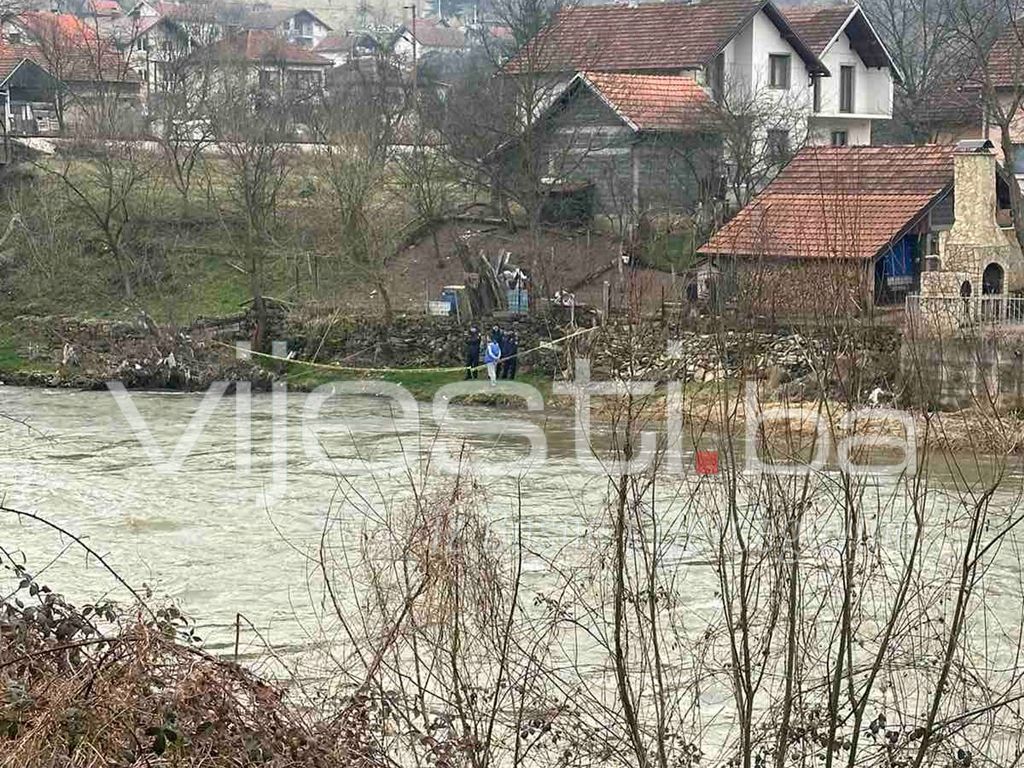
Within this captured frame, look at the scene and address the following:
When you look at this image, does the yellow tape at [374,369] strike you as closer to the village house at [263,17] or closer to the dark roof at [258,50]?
the dark roof at [258,50]

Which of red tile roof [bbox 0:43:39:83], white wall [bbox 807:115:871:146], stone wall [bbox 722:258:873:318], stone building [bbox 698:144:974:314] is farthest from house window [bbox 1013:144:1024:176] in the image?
stone wall [bbox 722:258:873:318]

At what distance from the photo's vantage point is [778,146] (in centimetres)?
3269

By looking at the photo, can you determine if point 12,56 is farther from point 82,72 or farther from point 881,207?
point 881,207

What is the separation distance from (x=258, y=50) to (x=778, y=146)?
29689 mm

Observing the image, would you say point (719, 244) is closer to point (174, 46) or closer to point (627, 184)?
point (627, 184)

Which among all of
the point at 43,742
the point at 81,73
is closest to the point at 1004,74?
the point at 81,73

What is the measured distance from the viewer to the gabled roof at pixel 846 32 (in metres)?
37.6

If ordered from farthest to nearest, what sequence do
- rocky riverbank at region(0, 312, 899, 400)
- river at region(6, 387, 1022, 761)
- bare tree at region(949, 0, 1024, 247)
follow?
1. bare tree at region(949, 0, 1024, 247)
2. rocky riverbank at region(0, 312, 899, 400)
3. river at region(6, 387, 1022, 761)

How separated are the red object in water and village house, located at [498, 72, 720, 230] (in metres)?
21.7

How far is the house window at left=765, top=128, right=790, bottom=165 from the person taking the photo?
31906 mm

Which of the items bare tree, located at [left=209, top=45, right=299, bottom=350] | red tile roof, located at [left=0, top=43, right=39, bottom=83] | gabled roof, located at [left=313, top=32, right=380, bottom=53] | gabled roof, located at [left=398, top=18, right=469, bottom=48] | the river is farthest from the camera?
gabled roof, located at [left=398, top=18, right=469, bottom=48]

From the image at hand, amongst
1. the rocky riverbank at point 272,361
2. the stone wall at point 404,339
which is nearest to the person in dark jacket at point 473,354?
the rocky riverbank at point 272,361

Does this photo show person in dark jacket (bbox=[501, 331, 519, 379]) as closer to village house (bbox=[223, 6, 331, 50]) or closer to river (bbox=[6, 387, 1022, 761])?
river (bbox=[6, 387, 1022, 761])

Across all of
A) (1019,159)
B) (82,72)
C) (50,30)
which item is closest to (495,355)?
(1019,159)
